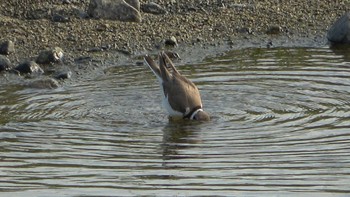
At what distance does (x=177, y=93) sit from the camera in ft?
36.6

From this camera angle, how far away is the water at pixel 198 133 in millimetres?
8062

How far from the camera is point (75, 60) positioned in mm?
12797

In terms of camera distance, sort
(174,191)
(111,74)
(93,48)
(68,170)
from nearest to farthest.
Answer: (174,191), (68,170), (111,74), (93,48)

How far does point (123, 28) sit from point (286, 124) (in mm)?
4022

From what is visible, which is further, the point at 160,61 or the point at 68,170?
the point at 160,61

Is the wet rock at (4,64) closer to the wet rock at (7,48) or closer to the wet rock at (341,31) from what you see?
the wet rock at (7,48)

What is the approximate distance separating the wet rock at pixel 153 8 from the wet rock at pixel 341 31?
86.1 inches

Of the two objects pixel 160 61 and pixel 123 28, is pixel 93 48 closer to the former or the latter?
pixel 123 28

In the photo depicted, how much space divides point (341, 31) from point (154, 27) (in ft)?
7.52

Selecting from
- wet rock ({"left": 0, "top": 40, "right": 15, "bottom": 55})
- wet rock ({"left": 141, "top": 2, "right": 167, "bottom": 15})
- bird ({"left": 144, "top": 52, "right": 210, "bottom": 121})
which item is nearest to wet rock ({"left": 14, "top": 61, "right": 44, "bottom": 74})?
wet rock ({"left": 0, "top": 40, "right": 15, "bottom": 55})

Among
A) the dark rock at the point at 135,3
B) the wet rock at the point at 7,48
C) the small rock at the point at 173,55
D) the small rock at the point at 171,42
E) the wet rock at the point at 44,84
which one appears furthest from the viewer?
the dark rock at the point at 135,3

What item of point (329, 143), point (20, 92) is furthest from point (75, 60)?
point (329, 143)

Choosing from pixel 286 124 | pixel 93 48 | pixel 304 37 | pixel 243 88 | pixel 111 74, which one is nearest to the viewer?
pixel 286 124

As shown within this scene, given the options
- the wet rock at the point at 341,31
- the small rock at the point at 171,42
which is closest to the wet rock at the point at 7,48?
the small rock at the point at 171,42
